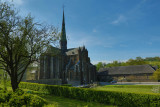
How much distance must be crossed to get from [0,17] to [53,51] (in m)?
9.41

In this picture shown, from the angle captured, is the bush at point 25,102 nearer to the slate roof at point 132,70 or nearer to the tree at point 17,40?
the tree at point 17,40

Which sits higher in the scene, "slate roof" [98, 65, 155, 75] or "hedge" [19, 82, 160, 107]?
"slate roof" [98, 65, 155, 75]

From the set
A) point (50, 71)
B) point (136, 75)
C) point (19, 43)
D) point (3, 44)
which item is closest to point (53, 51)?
point (19, 43)

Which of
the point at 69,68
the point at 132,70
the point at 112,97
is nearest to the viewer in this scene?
the point at 112,97

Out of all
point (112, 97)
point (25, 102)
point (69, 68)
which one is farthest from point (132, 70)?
point (25, 102)

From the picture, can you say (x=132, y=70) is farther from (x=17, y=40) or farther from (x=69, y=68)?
(x=17, y=40)

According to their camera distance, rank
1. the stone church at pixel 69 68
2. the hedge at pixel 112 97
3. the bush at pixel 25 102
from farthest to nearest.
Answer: the stone church at pixel 69 68, the hedge at pixel 112 97, the bush at pixel 25 102

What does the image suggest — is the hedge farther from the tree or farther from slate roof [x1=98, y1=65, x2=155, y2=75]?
slate roof [x1=98, y1=65, x2=155, y2=75]

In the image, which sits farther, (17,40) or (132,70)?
(132,70)

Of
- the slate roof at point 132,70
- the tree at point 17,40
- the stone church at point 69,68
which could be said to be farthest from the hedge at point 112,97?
the slate roof at point 132,70

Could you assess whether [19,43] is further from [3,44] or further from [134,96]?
[134,96]

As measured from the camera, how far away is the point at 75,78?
1745 inches

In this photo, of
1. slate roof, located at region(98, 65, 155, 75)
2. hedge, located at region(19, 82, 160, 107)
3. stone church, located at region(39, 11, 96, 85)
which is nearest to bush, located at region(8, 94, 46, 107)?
hedge, located at region(19, 82, 160, 107)

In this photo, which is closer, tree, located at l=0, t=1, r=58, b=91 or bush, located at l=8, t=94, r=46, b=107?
bush, located at l=8, t=94, r=46, b=107
